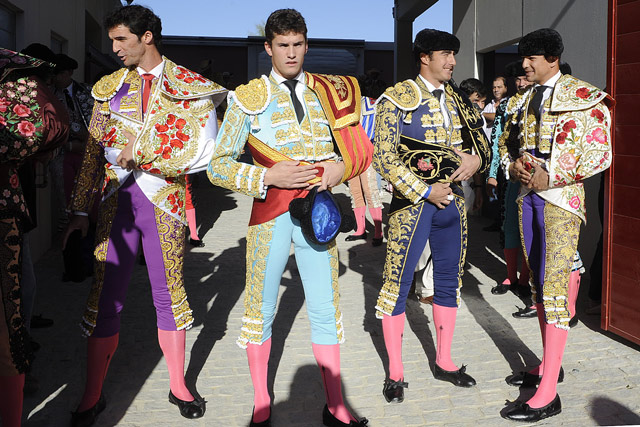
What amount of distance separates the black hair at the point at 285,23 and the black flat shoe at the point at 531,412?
2279mm

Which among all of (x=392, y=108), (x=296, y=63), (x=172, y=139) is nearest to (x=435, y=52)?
(x=392, y=108)

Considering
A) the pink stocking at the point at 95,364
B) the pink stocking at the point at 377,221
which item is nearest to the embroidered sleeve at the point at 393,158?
the pink stocking at the point at 95,364

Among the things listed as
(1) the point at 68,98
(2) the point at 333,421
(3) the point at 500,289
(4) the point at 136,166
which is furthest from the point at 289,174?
(1) the point at 68,98

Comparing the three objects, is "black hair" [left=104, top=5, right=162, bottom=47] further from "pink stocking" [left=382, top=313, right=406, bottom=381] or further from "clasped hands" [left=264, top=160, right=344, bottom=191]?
"pink stocking" [left=382, top=313, right=406, bottom=381]

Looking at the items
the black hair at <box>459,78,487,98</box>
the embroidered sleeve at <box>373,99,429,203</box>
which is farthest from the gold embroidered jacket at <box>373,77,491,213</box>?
the black hair at <box>459,78,487,98</box>

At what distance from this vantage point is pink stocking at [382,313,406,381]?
13.1 feet

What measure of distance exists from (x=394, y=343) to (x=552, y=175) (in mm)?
1320

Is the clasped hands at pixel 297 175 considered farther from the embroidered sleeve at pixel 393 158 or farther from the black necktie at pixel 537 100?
the black necktie at pixel 537 100

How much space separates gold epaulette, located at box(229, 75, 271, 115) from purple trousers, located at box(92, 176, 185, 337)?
74 centimetres

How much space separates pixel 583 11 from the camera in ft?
23.3

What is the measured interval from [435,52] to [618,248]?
2.09 m

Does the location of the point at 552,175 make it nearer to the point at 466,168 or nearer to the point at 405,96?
the point at 466,168

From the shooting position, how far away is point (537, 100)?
3.95 metres

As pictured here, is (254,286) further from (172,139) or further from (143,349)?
(143,349)
